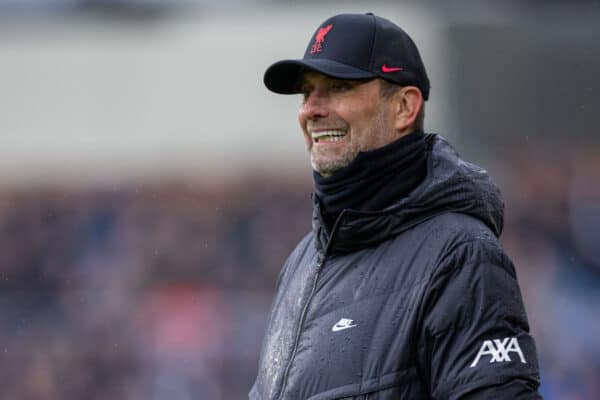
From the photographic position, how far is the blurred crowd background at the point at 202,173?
9.44m

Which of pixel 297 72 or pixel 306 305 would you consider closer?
pixel 306 305

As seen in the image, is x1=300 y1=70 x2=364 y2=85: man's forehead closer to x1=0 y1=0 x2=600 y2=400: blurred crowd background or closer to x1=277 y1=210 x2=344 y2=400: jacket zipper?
x1=277 y1=210 x2=344 y2=400: jacket zipper

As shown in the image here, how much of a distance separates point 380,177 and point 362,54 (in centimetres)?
25

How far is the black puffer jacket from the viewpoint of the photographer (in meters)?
2.00

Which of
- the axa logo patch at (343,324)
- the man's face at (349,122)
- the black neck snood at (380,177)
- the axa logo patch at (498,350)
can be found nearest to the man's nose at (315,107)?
the man's face at (349,122)

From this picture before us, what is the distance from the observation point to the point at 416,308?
207cm

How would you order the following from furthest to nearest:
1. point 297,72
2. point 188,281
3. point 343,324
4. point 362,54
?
point 188,281 → point 297,72 → point 362,54 → point 343,324

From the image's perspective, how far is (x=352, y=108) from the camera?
2293 millimetres

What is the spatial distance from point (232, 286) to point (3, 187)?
13.0ft

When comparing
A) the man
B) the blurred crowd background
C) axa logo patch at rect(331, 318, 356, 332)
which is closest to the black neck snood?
the man

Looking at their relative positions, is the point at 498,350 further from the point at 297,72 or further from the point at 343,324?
the point at 297,72

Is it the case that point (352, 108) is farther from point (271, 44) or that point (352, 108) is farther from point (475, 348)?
point (271, 44)

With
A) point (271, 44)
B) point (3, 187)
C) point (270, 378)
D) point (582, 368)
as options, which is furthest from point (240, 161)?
point (270, 378)

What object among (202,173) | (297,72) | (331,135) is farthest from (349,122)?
(202,173)
